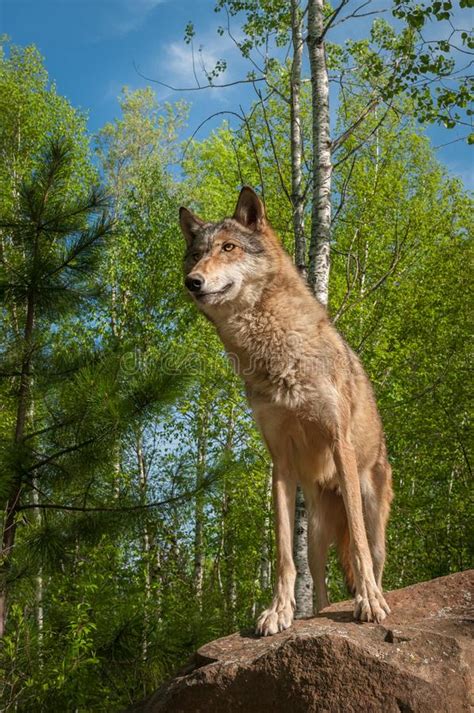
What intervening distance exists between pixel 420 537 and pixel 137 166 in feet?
49.8

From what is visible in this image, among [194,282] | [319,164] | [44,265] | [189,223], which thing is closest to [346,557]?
[194,282]

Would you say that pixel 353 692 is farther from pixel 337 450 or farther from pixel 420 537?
pixel 420 537

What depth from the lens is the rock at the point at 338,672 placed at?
11.3 feet

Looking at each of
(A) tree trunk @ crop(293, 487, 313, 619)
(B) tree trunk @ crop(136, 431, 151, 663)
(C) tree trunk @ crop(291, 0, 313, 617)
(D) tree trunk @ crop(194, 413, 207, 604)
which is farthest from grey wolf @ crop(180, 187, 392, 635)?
(D) tree trunk @ crop(194, 413, 207, 604)

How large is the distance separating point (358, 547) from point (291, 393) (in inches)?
39.4

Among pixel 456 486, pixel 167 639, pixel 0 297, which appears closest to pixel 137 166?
pixel 456 486

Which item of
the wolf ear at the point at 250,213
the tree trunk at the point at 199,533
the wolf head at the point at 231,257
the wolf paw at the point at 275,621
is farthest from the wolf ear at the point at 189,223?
the tree trunk at the point at 199,533

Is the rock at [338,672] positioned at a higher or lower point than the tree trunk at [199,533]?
lower

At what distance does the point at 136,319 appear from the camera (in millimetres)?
16906

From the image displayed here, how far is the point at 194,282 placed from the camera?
14.2 ft

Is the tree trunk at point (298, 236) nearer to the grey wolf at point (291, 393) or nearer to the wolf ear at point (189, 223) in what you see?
the wolf ear at point (189, 223)

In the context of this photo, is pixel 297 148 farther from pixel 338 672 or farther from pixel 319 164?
pixel 338 672

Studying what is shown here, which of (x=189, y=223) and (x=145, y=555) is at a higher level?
(x=189, y=223)

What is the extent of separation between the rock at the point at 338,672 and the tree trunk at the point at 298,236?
3.42 metres
